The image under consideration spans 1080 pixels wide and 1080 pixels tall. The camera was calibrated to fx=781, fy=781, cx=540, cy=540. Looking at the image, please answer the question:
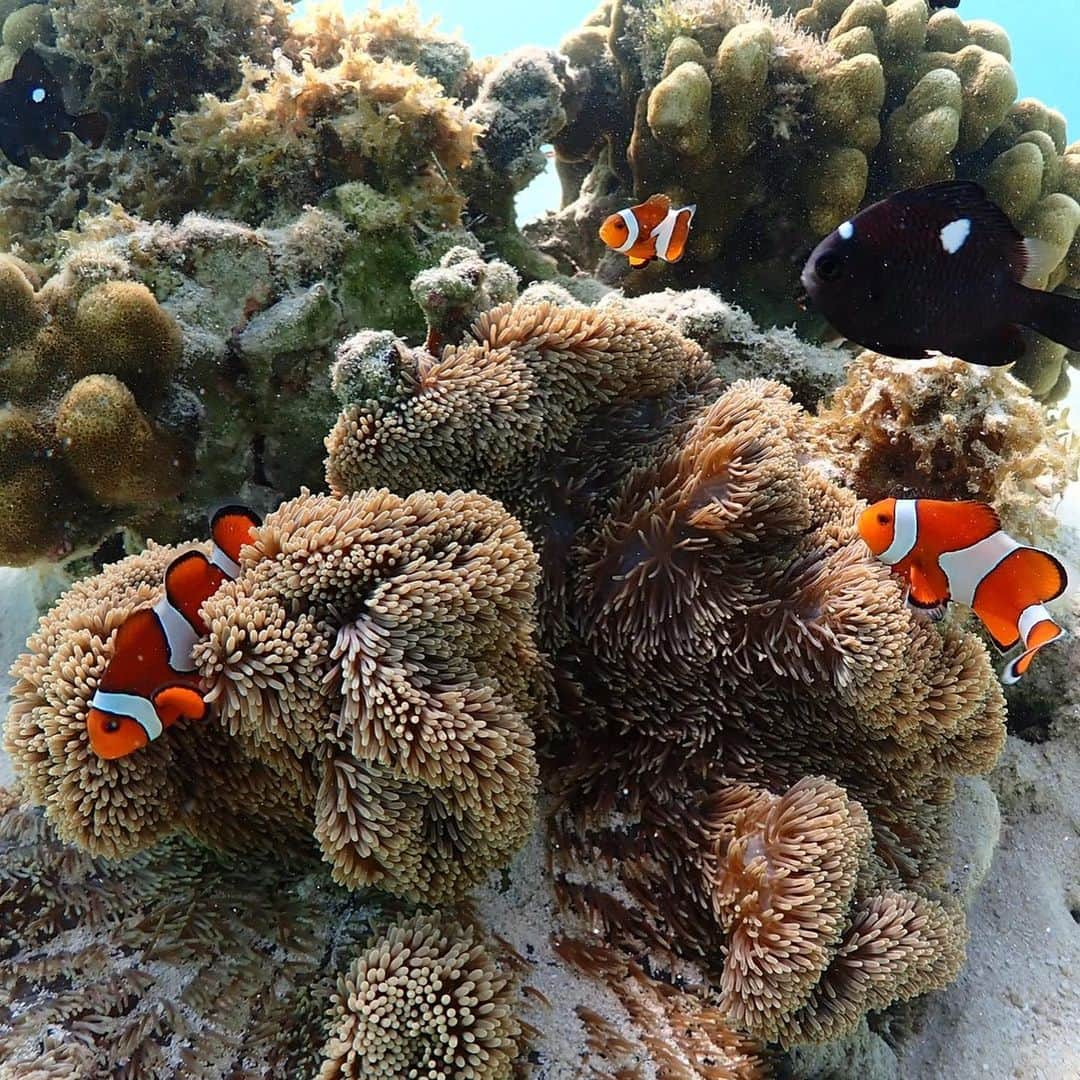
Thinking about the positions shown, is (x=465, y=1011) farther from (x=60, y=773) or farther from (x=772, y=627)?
(x=772, y=627)

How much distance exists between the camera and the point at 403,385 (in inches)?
68.9

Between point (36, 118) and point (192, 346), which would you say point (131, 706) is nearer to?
point (192, 346)

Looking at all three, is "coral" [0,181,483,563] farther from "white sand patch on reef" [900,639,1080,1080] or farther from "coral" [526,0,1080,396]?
"white sand patch on reef" [900,639,1080,1080]

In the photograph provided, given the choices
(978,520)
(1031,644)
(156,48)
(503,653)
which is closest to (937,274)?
(978,520)

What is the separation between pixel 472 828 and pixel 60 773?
0.75m

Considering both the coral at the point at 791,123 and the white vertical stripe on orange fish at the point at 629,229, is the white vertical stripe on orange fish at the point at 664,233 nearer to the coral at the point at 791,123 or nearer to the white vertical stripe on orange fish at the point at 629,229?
the white vertical stripe on orange fish at the point at 629,229

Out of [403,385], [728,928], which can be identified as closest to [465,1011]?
[728,928]

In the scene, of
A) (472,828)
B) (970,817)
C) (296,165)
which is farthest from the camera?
(296,165)

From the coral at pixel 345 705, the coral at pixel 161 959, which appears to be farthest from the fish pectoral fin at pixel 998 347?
the coral at pixel 161 959

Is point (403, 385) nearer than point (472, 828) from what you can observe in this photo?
No

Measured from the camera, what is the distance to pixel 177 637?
4.72ft

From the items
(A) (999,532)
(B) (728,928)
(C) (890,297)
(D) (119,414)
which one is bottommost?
(B) (728,928)

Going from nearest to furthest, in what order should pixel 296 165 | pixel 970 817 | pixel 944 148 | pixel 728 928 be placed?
1. pixel 728 928
2. pixel 970 817
3. pixel 296 165
4. pixel 944 148

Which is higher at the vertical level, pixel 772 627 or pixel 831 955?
pixel 772 627
